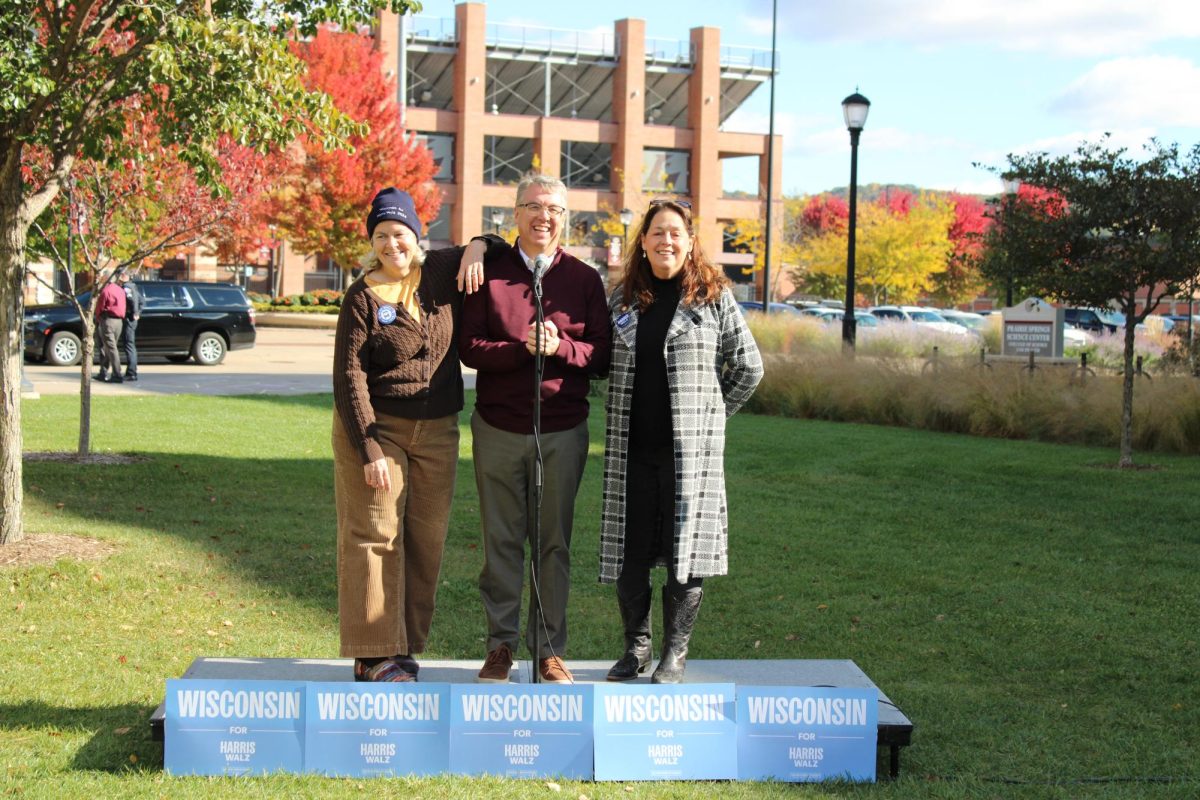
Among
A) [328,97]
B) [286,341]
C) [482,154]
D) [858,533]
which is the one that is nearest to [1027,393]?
[858,533]

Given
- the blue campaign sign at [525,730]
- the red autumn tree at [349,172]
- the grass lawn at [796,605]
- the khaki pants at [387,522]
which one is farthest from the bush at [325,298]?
the blue campaign sign at [525,730]

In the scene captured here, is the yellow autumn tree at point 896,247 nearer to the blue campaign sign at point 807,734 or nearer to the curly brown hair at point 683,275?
the curly brown hair at point 683,275

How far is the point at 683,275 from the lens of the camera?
197 inches

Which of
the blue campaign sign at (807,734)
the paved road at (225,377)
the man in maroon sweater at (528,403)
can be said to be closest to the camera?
the blue campaign sign at (807,734)

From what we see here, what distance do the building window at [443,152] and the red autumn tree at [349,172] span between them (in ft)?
72.3

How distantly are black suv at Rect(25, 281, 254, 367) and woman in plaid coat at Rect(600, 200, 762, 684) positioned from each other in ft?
67.7

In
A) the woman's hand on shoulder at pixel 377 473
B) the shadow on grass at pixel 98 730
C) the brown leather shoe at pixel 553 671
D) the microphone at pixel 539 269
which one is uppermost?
the microphone at pixel 539 269

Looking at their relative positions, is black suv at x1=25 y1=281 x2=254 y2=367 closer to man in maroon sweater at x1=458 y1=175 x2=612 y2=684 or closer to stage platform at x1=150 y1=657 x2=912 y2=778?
stage platform at x1=150 y1=657 x2=912 y2=778

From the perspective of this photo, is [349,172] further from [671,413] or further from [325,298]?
[671,413]

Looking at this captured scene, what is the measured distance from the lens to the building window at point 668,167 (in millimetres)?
65375

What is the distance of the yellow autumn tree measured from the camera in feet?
172

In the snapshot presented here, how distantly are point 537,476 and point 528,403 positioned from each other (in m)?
0.33

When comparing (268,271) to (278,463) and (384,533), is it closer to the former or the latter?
(278,463)

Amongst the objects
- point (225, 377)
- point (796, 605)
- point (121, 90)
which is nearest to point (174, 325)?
point (225, 377)
